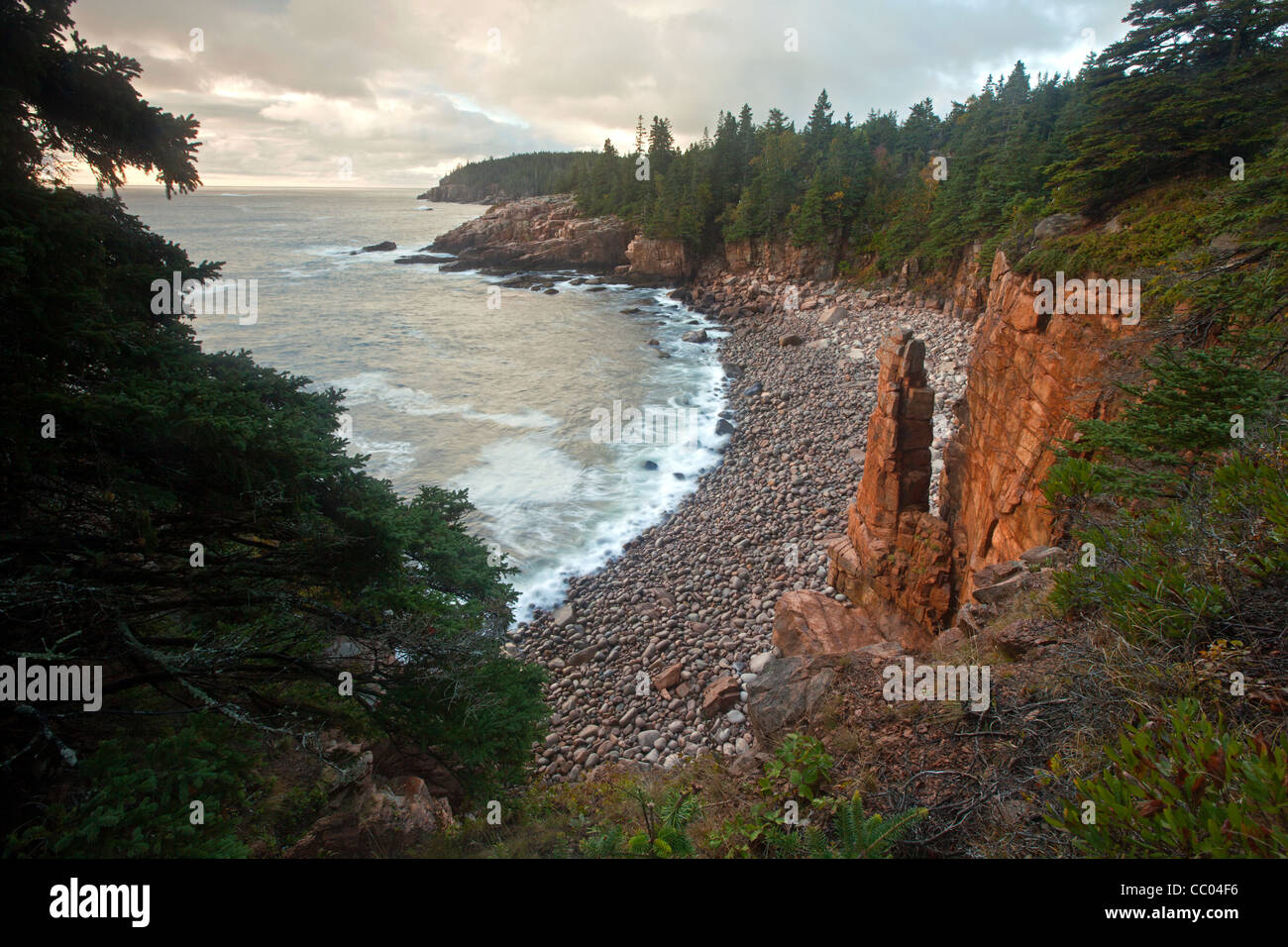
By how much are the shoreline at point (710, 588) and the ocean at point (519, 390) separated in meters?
1.30

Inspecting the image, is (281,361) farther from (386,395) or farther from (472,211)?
(472,211)

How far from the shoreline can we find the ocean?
4.27 ft

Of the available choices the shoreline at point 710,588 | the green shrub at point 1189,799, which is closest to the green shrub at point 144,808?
the green shrub at point 1189,799

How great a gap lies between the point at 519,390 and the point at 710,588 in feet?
63.2

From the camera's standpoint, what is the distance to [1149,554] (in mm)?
4562

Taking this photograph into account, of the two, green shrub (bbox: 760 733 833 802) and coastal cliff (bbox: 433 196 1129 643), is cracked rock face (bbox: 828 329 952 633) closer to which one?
coastal cliff (bbox: 433 196 1129 643)

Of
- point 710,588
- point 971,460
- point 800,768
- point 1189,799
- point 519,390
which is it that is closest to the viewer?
point 1189,799

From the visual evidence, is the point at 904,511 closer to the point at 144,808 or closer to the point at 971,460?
the point at 971,460

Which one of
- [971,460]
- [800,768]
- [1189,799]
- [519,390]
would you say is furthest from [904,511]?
[519,390]

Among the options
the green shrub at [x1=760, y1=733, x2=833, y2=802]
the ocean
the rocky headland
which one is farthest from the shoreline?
Result: the green shrub at [x1=760, y1=733, x2=833, y2=802]

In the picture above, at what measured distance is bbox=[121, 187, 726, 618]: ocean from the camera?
59.9 feet

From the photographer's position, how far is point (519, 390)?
29.5 m

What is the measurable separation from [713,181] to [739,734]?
199 ft
